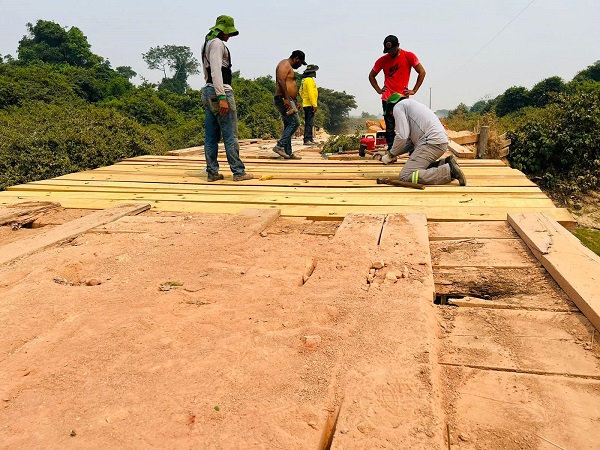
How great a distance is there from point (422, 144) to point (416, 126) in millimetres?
234

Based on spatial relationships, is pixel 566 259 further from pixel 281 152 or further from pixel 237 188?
pixel 281 152

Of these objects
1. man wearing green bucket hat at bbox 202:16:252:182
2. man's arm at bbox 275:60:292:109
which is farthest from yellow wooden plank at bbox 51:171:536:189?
man's arm at bbox 275:60:292:109

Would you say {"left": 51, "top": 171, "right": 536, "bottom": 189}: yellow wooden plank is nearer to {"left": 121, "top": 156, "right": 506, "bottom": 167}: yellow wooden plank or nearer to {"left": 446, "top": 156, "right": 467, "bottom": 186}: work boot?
{"left": 446, "top": 156, "right": 467, "bottom": 186}: work boot

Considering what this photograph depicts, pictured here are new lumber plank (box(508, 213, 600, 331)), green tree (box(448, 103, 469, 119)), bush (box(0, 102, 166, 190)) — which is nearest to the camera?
new lumber plank (box(508, 213, 600, 331))

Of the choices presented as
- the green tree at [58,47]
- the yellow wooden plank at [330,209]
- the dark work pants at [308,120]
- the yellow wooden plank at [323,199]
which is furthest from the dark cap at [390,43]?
the green tree at [58,47]

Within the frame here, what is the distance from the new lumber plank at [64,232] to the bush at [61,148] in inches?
165

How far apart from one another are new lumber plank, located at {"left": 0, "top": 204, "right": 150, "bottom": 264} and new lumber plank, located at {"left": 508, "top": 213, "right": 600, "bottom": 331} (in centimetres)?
277

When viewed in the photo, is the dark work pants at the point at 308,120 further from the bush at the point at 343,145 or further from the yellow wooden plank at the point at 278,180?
the yellow wooden plank at the point at 278,180

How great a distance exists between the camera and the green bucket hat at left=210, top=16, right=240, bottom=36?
4.64m

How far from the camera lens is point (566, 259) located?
2209 millimetres

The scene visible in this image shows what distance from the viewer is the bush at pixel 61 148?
277 inches

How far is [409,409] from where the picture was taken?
1.24m

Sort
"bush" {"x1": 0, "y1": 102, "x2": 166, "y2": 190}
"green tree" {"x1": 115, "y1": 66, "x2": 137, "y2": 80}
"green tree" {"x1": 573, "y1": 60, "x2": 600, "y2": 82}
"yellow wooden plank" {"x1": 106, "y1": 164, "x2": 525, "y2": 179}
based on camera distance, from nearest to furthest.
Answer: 1. "yellow wooden plank" {"x1": 106, "y1": 164, "x2": 525, "y2": 179}
2. "bush" {"x1": 0, "y1": 102, "x2": 166, "y2": 190}
3. "green tree" {"x1": 573, "y1": 60, "x2": 600, "y2": 82}
4. "green tree" {"x1": 115, "y1": 66, "x2": 137, "y2": 80}

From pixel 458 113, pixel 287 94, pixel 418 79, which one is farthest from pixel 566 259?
pixel 458 113
